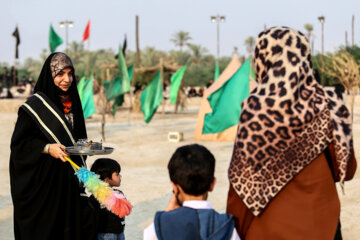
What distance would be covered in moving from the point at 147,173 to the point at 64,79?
215 inches

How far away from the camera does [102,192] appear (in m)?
2.81

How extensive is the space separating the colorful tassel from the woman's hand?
1.5 inches

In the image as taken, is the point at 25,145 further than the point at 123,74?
No

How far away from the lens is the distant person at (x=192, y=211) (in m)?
1.92

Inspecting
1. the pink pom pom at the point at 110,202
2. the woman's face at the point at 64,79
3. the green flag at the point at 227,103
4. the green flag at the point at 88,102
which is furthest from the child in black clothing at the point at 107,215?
the green flag at the point at 88,102

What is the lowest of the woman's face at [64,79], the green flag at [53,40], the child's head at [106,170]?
the child's head at [106,170]

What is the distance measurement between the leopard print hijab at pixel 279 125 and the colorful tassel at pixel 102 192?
36.2 inches

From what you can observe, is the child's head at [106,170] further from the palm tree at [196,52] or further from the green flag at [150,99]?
the palm tree at [196,52]

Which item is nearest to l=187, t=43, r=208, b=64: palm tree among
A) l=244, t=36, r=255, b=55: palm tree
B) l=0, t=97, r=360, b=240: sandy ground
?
l=244, t=36, r=255, b=55: palm tree

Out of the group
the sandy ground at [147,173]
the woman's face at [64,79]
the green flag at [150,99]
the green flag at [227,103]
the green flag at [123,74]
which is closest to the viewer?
the woman's face at [64,79]

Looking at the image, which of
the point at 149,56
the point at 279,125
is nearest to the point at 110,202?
the point at 279,125

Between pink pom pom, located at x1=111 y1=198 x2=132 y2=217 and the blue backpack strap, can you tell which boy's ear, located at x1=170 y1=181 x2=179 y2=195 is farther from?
pink pom pom, located at x1=111 y1=198 x2=132 y2=217

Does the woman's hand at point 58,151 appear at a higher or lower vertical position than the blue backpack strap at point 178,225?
higher

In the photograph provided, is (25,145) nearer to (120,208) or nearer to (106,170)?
(106,170)
